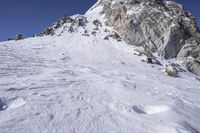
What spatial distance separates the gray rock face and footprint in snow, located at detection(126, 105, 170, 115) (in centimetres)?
1662

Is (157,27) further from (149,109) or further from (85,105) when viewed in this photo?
(85,105)

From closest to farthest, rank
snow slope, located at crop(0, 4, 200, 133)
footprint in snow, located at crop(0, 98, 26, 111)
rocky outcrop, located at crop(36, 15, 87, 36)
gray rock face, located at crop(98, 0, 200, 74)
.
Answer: snow slope, located at crop(0, 4, 200, 133), footprint in snow, located at crop(0, 98, 26, 111), gray rock face, located at crop(98, 0, 200, 74), rocky outcrop, located at crop(36, 15, 87, 36)

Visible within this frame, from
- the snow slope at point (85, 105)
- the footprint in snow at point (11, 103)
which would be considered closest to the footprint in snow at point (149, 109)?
the snow slope at point (85, 105)

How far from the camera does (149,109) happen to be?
9805mm

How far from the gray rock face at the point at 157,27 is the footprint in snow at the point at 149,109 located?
16.6 meters

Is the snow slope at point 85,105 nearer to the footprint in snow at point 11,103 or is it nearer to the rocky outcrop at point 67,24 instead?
the footprint in snow at point 11,103

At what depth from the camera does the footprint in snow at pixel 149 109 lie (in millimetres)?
9406

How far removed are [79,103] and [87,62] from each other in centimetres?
1208

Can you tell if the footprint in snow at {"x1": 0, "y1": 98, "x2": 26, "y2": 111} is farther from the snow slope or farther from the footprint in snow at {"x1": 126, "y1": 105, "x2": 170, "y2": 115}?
the footprint in snow at {"x1": 126, "y1": 105, "x2": 170, "y2": 115}

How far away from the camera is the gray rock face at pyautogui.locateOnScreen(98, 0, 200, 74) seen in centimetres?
2770

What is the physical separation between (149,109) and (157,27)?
21418 mm

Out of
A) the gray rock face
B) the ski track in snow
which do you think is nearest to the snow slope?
the ski track in snow

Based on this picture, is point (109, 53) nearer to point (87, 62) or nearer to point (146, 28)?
point (87, 62)

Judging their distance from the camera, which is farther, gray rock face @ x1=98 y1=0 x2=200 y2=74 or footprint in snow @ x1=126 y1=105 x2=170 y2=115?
gray rock face @ x1=98 y1=0 x2=200 y2=74
